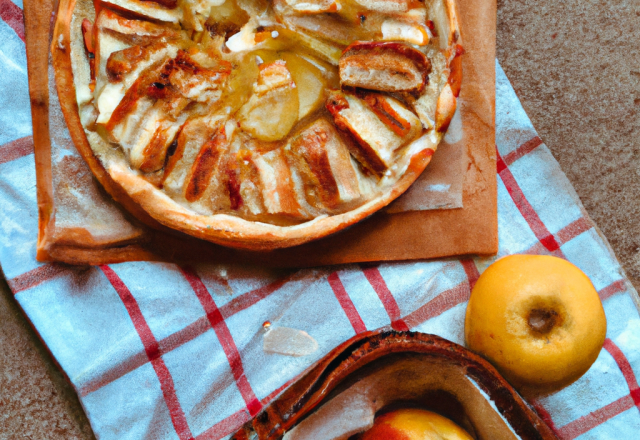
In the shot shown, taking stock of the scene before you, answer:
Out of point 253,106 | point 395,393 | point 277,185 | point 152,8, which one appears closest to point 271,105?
point 253,106

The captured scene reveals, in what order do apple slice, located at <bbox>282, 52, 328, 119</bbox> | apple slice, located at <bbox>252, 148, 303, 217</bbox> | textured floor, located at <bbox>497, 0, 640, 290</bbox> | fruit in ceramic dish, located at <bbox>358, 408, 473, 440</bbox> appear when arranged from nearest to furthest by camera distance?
fruit in ceramic dish, located at <bbox>358, 408, 473, 440</bbox>
apple slice, located at <bbox>252, 148, 303, 217</bbox>
apple slice, located at <bbox>282, 52, 328, 119</bbox>
textured floor, located at <bbox>497, 0, 640, 290</bbox>

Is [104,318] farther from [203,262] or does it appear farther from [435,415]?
[435,415]

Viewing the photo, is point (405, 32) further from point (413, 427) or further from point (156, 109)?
point (413, 427)

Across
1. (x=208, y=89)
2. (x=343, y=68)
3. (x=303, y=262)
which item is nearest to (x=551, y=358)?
(x=303, y=262)

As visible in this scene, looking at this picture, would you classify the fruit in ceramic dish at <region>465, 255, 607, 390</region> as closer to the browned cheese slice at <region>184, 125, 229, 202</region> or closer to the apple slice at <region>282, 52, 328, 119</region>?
the apple slice at <region>282, 52, 328, 119</region>

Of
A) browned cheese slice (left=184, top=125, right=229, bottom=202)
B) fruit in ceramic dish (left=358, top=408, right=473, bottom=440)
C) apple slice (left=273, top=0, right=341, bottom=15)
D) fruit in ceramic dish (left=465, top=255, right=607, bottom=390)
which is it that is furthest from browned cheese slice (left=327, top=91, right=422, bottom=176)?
fruit in ceramic dish (left=358, top=408, right=473, bottom=440)

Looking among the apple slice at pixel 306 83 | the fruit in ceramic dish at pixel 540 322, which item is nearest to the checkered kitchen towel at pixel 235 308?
the fruit in ceramic dish at pixel 540 322
